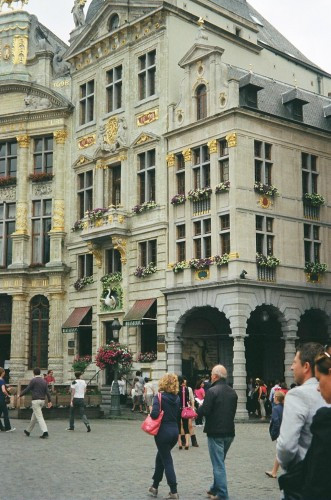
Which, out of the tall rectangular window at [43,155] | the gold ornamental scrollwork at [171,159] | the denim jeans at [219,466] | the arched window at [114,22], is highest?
the arched window at [114,22]

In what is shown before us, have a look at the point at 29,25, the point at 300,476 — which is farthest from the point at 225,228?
the point at 300,476

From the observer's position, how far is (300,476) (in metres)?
5.66

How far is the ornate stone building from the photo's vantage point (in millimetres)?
32656

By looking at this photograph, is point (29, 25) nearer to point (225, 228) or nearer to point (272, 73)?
point (272, 73)

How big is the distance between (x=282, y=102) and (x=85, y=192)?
11612 millimetres

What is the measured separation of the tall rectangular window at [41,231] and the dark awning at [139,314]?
8121mm

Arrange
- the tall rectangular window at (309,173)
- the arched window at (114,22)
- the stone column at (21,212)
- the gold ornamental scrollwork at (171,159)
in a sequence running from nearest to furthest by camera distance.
Result: the tall rectangular window at (309,173) → the gold ornamental scrollwork at (171,159) → the arched window at (114,22) → the stone column at (21,212)

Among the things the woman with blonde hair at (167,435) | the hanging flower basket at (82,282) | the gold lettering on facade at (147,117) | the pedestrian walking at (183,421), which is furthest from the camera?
the hanging flower basket at (82,282)

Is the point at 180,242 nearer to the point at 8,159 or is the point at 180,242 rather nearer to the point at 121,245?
the point at 121,245

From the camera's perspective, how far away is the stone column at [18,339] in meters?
40.2

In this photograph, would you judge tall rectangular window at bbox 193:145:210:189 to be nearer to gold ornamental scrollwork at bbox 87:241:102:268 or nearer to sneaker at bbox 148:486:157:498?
gold ornamental scrollwork at bbox 87:241:102:268

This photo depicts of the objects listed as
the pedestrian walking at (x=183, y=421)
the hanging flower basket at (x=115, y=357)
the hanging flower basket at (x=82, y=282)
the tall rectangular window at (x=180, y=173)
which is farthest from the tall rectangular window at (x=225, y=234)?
the pedestrian walking at (x=183, y=421)

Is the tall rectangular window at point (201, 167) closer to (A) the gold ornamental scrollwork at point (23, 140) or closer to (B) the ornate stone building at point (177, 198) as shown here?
(B) the ornate stone building at point (177, 198)

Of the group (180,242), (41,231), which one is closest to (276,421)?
(180,242)
